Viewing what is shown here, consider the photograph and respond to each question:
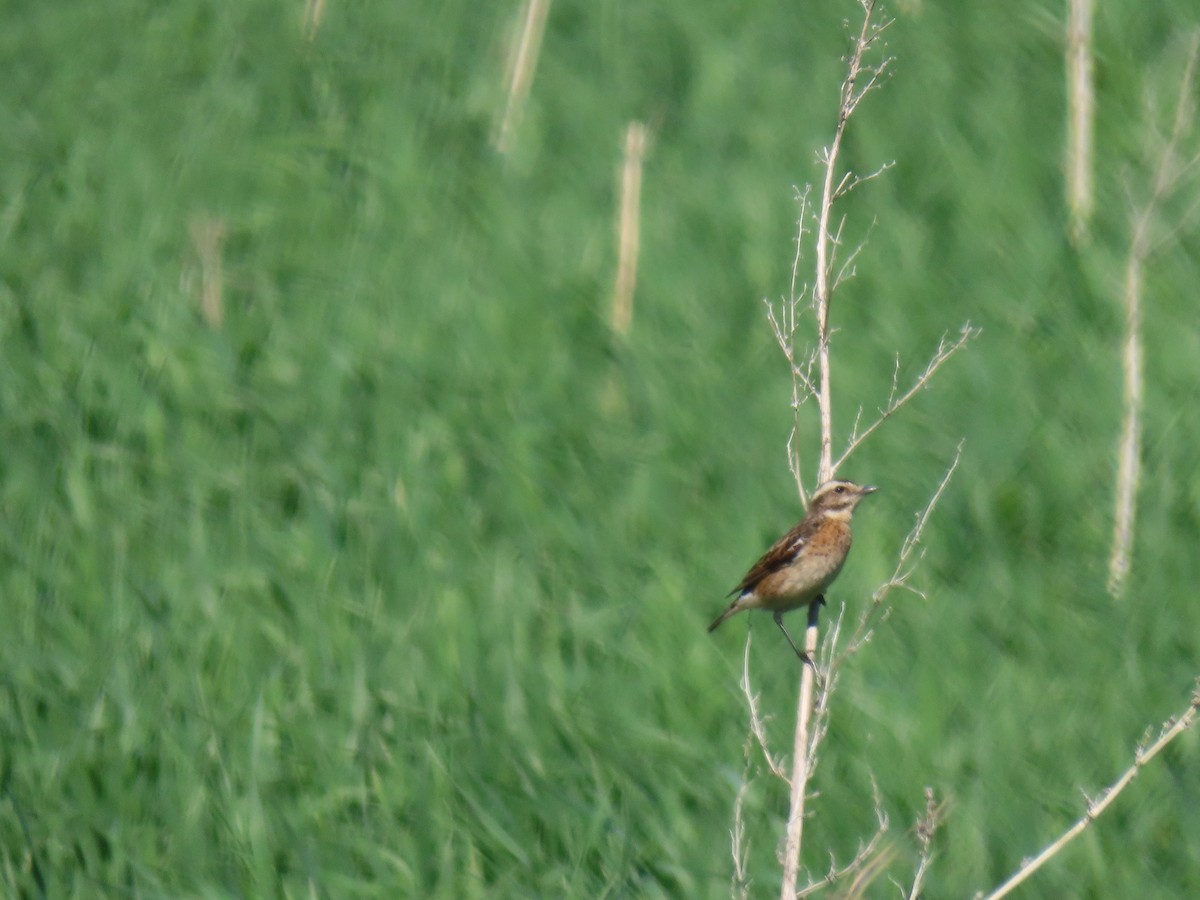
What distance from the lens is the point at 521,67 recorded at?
11.4m

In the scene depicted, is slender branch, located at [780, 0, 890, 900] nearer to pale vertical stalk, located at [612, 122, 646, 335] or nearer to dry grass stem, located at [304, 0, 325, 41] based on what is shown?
pale vertical stalk, located at [612, 122, 646, 335]

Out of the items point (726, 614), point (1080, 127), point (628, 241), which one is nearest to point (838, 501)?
point (726, 614)

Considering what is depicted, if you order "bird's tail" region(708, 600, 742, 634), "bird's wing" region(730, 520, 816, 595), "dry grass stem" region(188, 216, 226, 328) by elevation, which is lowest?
"bird's tail" region(708, 600, 742, 634)

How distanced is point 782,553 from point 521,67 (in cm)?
548

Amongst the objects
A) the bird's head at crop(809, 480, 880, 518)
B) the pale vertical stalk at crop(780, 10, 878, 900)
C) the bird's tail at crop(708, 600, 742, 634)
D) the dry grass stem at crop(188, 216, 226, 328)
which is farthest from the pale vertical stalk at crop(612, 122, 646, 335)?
the pale vertical stalk at crop(780, 10, 878, 900)

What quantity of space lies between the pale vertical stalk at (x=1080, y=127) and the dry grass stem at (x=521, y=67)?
3.41 metres

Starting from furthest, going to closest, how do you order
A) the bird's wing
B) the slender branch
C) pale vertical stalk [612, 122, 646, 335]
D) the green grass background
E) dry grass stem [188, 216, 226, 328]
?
1. pale vertical stalk [612, 122, 646, 335]
2. dry grass stem [188, 216, 226, 328]
3. the bird's wing
4. the green grass background
5. the slender branch

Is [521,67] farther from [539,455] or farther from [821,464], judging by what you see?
[821,464]

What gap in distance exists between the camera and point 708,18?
12.7 m

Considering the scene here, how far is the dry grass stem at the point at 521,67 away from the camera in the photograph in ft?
37.1

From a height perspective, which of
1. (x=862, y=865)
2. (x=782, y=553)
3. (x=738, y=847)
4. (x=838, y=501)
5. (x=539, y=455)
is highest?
(x=838, y=501)

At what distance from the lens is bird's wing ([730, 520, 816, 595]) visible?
22.4 ft

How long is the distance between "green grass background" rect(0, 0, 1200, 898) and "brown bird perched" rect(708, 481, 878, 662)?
14.3 inches

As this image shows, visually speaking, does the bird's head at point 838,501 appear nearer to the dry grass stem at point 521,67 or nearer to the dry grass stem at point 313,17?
the dry grass stem at point 521,67
